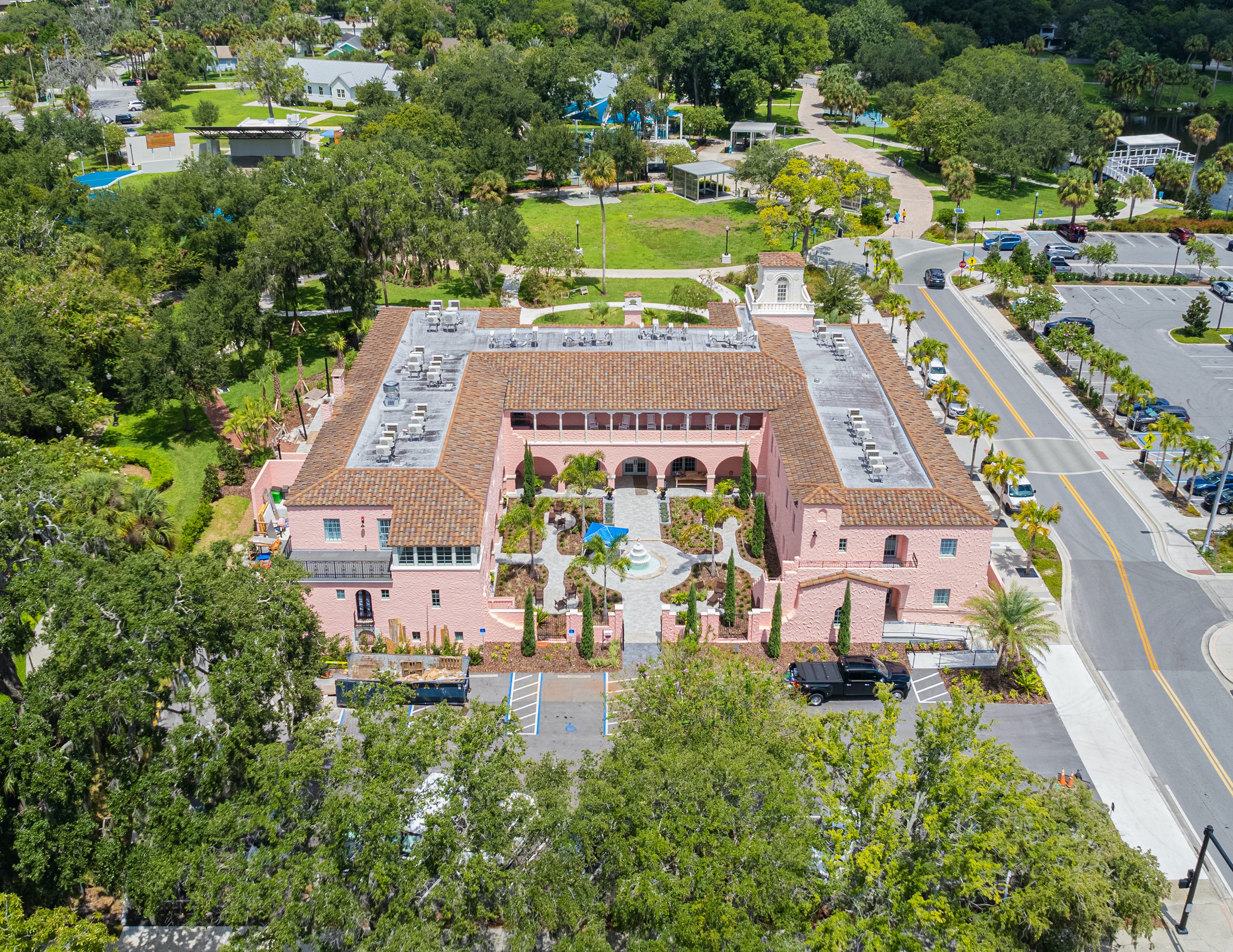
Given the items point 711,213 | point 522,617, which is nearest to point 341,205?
point 522,617

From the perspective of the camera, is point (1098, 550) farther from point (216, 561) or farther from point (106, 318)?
point (106, 318)

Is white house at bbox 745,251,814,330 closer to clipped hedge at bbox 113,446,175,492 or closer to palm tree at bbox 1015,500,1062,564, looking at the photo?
palm tree at bbox 1015,500,1062,564

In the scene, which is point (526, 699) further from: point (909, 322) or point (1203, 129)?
point (1203, 129)

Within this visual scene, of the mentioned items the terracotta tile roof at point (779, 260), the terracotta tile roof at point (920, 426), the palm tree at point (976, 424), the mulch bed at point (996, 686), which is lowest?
the mulch bed at point (996, 686)

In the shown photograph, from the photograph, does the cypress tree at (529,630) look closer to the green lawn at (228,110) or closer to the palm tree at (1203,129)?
the palm tree at (1203,129)

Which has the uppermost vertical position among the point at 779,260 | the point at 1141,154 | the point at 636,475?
the point at 779,260

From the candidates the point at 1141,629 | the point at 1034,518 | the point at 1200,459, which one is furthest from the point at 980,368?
the point at 1141,629

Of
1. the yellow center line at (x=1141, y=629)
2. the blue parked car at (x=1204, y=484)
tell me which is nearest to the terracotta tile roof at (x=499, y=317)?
the yellow center line at (x=1141, y=629)
